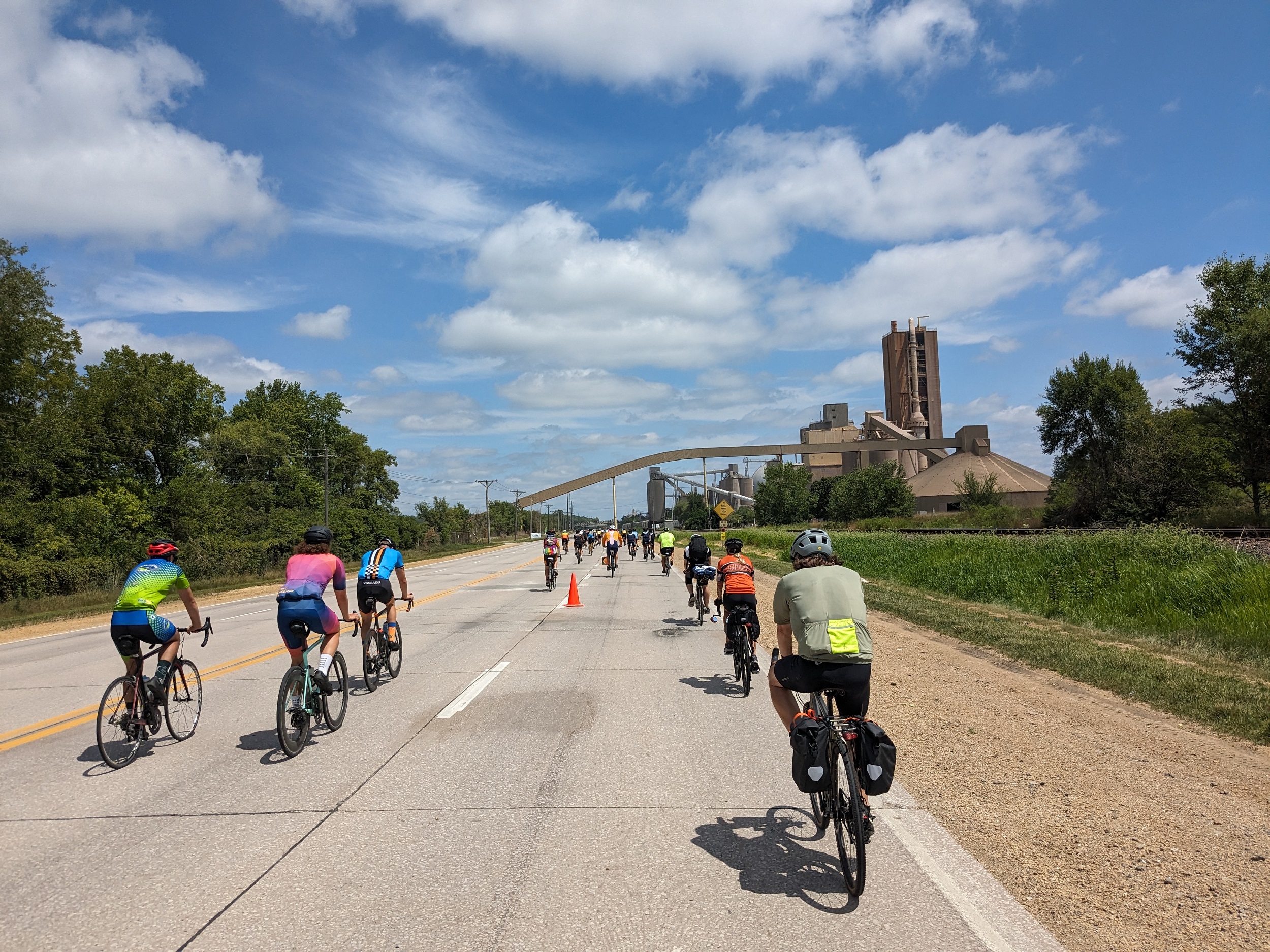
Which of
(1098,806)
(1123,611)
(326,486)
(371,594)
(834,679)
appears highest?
(326,486)

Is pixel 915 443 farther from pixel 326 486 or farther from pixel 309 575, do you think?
pixel 309 575

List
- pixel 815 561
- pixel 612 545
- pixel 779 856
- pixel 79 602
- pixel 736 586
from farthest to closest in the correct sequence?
pixel 612 545, pixel 79 602, pixel 736 586, pixel 815 561, pixel 779 856

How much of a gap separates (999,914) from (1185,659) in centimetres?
981

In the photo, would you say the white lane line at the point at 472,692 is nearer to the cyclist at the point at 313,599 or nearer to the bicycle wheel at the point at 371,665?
the bicycle wheel at the point at 371,665

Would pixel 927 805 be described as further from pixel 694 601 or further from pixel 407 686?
pixel 694 601

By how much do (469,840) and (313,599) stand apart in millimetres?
3012

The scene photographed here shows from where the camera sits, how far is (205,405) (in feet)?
194

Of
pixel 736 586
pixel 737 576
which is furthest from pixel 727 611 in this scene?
pixel 737 576

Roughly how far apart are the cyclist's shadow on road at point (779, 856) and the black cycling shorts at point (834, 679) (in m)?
0.84

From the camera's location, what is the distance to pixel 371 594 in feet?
31.8

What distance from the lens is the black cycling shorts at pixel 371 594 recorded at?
965 centimetres

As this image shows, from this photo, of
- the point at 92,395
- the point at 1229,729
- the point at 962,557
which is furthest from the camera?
the point at 92,395

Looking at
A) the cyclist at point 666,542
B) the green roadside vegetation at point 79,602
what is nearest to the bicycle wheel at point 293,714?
the green roadside vegetation at point 79,602

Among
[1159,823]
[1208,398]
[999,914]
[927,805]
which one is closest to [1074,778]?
[1159,823]
